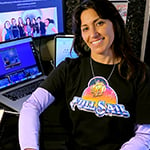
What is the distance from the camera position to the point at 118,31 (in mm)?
947

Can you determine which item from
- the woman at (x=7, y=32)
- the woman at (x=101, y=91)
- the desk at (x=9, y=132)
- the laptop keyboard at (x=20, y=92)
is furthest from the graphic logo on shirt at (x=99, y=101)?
the woman at (x=7, y=32)

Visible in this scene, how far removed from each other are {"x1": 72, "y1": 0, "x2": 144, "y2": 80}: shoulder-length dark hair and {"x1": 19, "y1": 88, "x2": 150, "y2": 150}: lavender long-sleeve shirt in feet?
0.74

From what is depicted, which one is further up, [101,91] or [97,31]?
[97,31]

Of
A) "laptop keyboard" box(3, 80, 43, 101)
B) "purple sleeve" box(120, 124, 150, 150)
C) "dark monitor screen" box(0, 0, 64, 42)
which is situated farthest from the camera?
"dark monitor screen" box(0, 0, 64, 42)

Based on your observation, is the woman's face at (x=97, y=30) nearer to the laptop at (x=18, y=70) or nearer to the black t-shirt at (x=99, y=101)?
the black t-shirt at (x=99, y=101)

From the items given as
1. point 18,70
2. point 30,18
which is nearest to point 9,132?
point 18,70

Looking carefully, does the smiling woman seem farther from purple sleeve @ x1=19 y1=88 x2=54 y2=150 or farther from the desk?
the desk

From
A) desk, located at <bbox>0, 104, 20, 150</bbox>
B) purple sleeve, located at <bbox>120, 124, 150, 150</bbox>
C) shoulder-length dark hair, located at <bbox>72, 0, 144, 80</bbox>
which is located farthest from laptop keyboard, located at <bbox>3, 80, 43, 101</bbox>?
purple sleeve, located at <bbox>120, 124, 150, 150</bbox>

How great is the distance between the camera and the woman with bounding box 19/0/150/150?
917 millimetres

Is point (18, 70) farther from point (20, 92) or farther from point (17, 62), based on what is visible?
point (20, 92)

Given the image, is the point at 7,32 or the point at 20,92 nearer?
the point at 20,92

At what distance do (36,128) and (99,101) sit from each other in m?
0.27

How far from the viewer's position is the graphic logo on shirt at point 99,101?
0.95m

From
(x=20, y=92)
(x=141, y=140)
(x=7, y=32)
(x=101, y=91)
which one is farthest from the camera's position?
(x=7, y=32)
